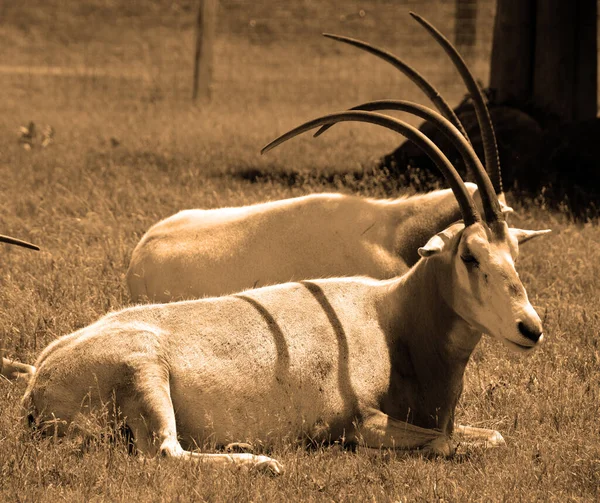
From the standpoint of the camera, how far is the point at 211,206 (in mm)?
9422

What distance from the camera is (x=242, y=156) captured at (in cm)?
1176

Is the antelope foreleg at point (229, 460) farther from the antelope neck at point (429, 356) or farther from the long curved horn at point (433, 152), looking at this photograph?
the long curved horn at point (433, 152)

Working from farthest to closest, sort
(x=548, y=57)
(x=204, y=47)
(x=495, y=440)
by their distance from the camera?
(x=204, y=47) < (x=548, y=57) < (x=495, y=440)

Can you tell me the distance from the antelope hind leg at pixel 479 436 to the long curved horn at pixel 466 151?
0.99 meters

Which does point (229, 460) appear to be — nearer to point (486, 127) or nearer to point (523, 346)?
point (523, 346)

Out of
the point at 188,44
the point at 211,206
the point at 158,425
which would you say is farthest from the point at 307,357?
the point at 188,44

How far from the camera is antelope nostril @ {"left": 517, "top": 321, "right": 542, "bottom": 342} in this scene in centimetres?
454

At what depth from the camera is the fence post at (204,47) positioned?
51.2 feet

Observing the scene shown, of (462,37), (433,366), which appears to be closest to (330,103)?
(462,37)

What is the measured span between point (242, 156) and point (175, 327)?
6.93 metres

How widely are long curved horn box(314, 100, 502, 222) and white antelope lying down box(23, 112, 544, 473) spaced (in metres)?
0.01

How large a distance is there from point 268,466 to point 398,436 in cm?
68

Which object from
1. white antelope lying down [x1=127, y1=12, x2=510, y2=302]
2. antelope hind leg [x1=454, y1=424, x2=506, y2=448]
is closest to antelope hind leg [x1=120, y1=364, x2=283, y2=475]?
antelope hind leg [x1=454, y1=424, x2=506, y2=448]

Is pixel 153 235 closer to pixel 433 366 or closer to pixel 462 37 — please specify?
pixel 433 366
